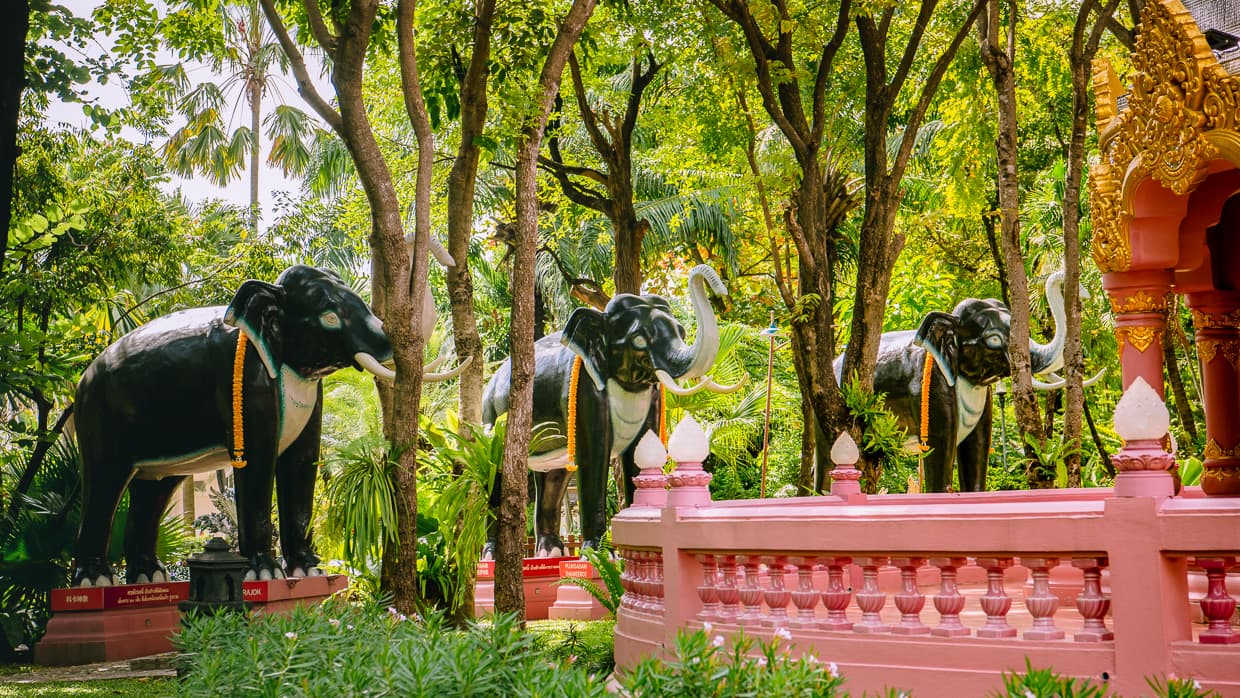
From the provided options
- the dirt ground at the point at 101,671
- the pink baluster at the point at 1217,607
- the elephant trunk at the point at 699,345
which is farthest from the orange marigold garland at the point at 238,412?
the pink baluster at the point at 1217,607

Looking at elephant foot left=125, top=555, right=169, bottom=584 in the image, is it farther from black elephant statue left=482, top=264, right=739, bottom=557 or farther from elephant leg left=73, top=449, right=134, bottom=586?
black elephant statue left=482, top=264, right=739, bottom=557

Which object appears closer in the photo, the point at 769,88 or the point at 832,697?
the point at 832,697

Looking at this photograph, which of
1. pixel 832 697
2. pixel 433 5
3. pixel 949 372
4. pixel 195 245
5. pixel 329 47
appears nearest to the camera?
pixel 832 697

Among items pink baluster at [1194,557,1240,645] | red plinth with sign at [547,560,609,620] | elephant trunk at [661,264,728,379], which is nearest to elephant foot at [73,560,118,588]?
red plinth with sign at [547,560,609,620]

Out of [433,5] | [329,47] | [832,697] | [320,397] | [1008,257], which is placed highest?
[433,5]

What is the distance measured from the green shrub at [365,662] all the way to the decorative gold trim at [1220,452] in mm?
5643

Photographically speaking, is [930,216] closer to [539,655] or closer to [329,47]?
[329,47]

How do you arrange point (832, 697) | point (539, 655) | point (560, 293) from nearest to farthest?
1. point (832, 697)
2. point (539, 655)
3. point (560, 293)

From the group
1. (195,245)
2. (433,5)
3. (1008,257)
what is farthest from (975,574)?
(195,245)

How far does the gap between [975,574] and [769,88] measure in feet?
17.2

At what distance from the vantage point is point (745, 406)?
76.7 ft

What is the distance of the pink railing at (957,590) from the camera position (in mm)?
5617

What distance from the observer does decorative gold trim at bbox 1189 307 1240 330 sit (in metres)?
9.37

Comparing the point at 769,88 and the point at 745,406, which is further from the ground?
the point at 769,88
